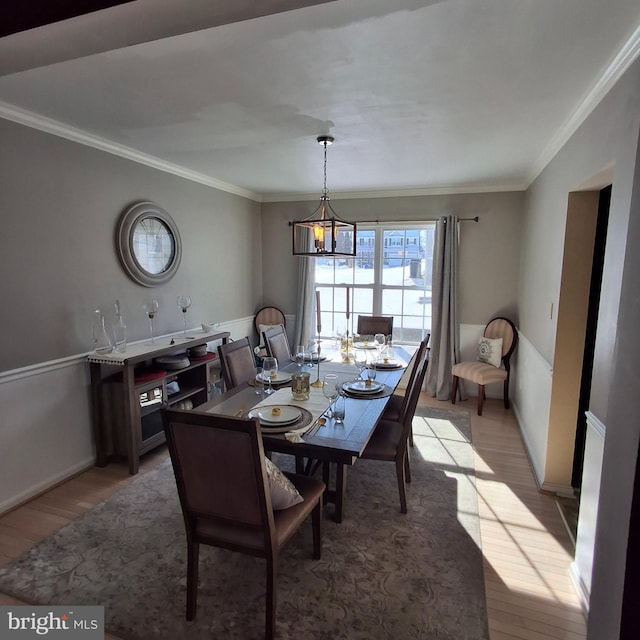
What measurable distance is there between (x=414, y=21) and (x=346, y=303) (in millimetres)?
3913

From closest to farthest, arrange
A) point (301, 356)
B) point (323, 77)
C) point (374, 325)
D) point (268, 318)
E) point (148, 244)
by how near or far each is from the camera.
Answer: point (323, 77)
point (301, 356)
point (148, 244)
point (374, 325)
point (268, 318)

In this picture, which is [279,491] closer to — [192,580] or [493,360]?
[192,580]

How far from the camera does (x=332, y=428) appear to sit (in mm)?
2061

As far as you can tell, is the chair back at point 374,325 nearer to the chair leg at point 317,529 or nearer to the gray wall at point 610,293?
the gray wall at point 610,293

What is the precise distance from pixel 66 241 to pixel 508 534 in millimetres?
3494

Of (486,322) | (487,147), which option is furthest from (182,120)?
(486,322)

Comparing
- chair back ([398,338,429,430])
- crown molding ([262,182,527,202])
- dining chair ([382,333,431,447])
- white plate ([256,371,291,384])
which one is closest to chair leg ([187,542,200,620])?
white plate ([256,371,291,384])

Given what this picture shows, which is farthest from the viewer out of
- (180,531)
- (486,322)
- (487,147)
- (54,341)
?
(486,322)

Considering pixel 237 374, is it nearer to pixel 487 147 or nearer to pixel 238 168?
pixel 238 168

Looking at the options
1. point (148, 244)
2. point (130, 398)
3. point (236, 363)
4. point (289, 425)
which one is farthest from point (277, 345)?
point (289, 425)

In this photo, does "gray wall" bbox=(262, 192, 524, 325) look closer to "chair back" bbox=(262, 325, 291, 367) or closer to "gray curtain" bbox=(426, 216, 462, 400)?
"gray curtain" bbox=(426, 216, 462, 400)

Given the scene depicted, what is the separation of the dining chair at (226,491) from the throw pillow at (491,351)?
3290 millimetres

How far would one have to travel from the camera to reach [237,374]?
2.94 m

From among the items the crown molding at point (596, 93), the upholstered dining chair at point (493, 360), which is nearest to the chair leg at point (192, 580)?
the crown molding at point (596, 93)
